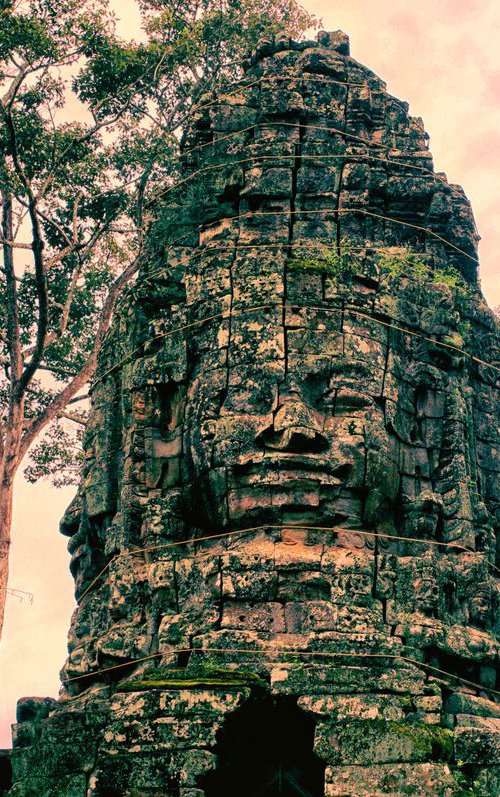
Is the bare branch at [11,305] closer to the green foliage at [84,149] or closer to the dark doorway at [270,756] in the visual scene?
the green foliage at [84,149]

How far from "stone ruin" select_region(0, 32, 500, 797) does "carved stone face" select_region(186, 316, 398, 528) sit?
0.08ft

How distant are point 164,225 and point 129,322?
1.31 m

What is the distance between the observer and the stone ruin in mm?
14086

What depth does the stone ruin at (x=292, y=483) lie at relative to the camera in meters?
14.1

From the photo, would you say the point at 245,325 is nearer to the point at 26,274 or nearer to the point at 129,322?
the point at 129,322

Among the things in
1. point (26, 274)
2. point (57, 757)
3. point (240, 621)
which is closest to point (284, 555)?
point (240, 621)

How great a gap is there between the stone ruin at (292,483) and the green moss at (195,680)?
0.03m

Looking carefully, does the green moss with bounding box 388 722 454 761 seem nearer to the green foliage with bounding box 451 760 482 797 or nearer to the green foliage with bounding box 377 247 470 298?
the green foliage with bounding box 451 760 482 797

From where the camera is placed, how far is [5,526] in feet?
71.1

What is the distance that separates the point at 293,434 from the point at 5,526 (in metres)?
7.59

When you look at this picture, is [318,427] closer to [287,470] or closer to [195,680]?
[287,470]

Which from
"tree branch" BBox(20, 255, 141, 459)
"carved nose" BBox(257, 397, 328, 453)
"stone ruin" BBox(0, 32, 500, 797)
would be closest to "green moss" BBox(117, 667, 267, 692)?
"stone ruin" BBox(0, 32, 500, 797)

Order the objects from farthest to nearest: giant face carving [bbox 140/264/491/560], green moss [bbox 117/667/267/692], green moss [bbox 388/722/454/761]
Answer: giant face carving [bbox 140/264/491/560]
green moss [bbox 117/667/267/692]
green moss [bbox 388/722/454/761]

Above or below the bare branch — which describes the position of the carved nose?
below
